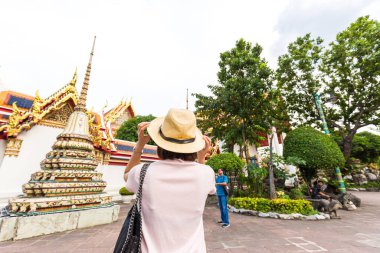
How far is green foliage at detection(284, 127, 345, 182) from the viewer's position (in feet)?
30.6

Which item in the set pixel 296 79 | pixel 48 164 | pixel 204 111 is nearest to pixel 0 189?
pixel 48 164

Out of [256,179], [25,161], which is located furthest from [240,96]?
[25,161]

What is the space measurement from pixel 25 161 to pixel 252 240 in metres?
8.13

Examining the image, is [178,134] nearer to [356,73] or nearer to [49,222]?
[49,222]

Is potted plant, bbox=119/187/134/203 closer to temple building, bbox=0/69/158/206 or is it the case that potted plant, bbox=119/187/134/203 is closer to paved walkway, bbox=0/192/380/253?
temple building, bbox=0/69/158/206

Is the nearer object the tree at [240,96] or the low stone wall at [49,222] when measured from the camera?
the low stone wall at [49,222]

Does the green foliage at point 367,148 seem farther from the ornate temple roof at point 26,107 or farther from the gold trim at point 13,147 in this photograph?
the gold trim at point 13,147

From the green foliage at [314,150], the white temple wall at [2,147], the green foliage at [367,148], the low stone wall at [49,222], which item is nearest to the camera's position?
the low stone wall at [49,222]

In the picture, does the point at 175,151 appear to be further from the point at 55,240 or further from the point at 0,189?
the point at 0,189

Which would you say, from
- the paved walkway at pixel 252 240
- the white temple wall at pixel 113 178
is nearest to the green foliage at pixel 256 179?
the paved walkway at pixel 252 240

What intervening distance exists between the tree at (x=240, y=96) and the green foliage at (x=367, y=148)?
17.2 m

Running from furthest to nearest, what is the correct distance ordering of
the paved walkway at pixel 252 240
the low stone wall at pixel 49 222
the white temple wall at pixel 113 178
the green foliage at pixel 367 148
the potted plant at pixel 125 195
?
the green foliage at pixel 367 148
the potted plant at pixel 125 195
the white temple wall at pixel 113 178
the low stone wall at pixel 49 222
the paved walkway at pixel 252 240

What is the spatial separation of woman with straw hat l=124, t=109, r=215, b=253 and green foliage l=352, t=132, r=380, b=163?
1039 inches

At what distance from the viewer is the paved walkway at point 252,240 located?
360 cm
